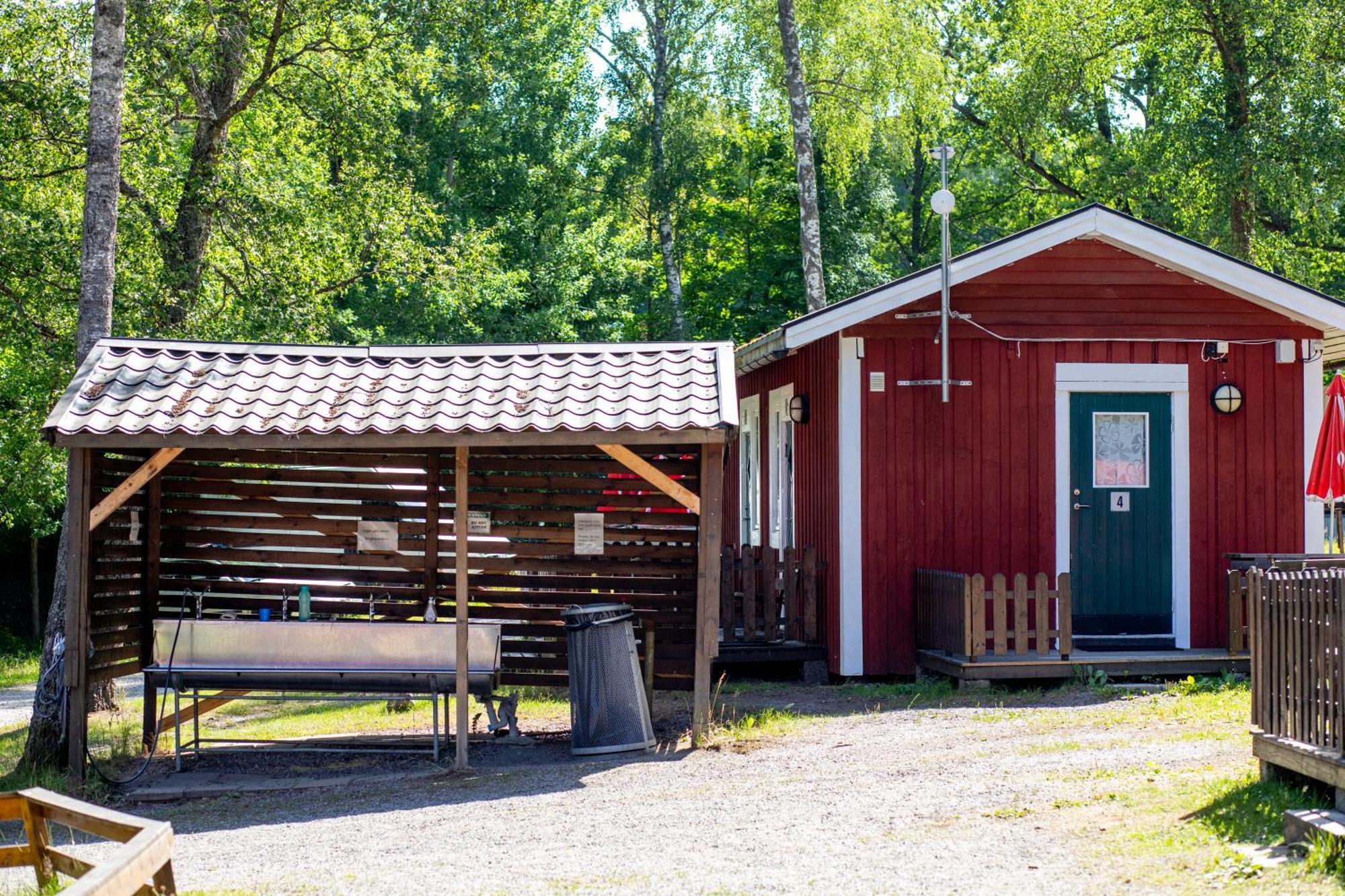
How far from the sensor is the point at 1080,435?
12516 millimetres

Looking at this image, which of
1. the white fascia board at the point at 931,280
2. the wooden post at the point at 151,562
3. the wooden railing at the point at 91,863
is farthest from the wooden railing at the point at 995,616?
the wooden railing at the point at 91,863

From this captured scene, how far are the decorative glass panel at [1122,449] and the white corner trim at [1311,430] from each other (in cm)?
151

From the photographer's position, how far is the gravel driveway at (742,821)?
20.0 ft

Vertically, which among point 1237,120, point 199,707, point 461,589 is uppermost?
point 1237,120

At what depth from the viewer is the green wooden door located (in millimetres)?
12523

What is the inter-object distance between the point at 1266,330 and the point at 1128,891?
27.8 ft

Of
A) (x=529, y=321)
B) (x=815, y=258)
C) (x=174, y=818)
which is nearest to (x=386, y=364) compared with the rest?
(x=174, y=818)

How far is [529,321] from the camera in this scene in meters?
28.3

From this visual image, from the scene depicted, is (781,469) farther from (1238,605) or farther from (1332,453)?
(1332,453)

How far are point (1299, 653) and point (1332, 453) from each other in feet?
7.68

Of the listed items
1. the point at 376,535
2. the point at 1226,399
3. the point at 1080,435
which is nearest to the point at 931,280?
the point at 1080,435

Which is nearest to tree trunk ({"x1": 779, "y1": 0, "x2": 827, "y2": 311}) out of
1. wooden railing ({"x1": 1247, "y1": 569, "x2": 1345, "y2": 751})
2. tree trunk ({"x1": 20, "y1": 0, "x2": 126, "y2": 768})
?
tree trunk ({"x1": 20, "y1": 0, "x2": 126, "y2": 768})

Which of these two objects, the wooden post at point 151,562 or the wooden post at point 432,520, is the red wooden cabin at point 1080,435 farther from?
the wooden post at point 151,562

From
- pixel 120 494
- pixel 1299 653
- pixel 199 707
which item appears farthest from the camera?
pixel 199 707
